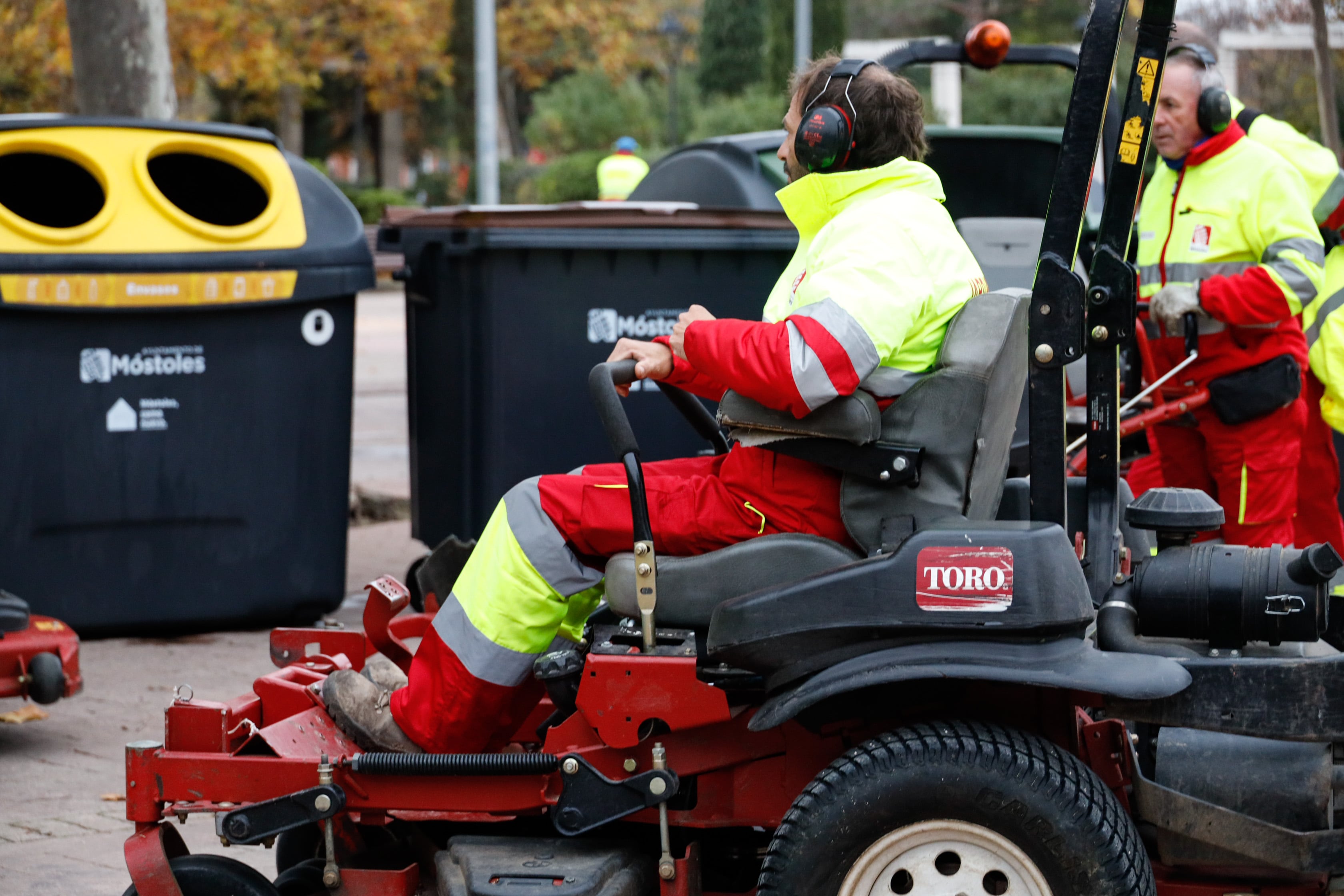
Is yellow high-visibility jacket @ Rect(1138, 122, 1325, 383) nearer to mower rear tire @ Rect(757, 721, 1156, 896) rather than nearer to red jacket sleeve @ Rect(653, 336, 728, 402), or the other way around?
red jacket sleeve @ Rect(653, 336, 728, 402)

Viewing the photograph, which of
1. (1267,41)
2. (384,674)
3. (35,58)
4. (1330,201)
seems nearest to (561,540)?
(384,674)

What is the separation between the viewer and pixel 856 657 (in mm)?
2740

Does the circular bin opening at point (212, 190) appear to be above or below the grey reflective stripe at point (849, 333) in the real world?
above

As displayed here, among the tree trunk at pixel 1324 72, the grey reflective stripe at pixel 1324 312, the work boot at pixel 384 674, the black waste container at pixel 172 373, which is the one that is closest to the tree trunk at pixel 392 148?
the tree trunk at pixel 1324 72

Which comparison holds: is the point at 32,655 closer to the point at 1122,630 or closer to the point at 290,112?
the point at 1122,630

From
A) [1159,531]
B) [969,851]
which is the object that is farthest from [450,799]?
[1159,531]

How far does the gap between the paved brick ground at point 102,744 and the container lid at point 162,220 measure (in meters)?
1.19

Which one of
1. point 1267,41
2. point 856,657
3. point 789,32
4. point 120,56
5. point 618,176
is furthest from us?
point 789,32

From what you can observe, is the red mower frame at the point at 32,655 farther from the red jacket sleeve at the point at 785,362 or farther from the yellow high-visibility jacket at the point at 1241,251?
the yellow high-visibility jacket at the point at 1241,251

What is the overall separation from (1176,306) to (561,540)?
2.56 meters

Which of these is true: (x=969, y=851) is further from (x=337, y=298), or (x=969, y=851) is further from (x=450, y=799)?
(x=337, y=298)

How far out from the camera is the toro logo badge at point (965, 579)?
8.75 ft

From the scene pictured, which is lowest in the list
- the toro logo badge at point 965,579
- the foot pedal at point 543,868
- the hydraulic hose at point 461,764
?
the foot pedal at point 543,868

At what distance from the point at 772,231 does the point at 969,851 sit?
3.47 m
